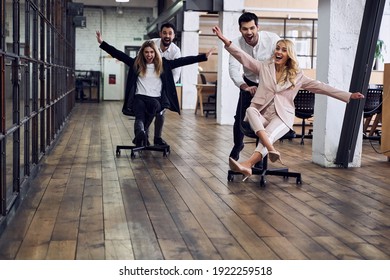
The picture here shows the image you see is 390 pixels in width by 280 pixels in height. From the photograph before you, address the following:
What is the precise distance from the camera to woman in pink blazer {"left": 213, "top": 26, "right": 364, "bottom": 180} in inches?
195

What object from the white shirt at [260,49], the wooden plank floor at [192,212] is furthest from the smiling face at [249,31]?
the wooden plank floor at [192,212]

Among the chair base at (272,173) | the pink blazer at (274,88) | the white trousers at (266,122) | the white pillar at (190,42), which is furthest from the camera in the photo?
the white pillar at (190,42)

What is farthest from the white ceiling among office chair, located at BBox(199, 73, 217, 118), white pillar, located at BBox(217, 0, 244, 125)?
white pillar, located at BBox(217, 0, 244, 125)

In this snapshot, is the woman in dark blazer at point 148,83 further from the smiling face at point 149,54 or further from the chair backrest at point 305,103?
the chair backrest at point 305,103

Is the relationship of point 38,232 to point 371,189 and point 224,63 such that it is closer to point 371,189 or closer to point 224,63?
point 371,189

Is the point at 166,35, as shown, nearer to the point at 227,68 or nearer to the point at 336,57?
the point at 336,57

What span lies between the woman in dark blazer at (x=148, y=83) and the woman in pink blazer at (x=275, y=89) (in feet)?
5.54

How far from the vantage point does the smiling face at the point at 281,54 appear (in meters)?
4.98

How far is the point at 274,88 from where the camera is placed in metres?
5.02

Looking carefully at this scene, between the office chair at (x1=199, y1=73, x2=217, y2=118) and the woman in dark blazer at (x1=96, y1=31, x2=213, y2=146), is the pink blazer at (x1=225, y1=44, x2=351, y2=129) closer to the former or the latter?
the woman in dark blazer at (x1=96, y1=31, x2=213, y2=146)

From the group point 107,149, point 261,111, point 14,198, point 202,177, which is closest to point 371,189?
point 261,111

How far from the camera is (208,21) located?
16.7 m

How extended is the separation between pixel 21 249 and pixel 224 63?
27.8 ft

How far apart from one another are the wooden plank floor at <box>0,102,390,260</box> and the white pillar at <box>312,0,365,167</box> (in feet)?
0.92
